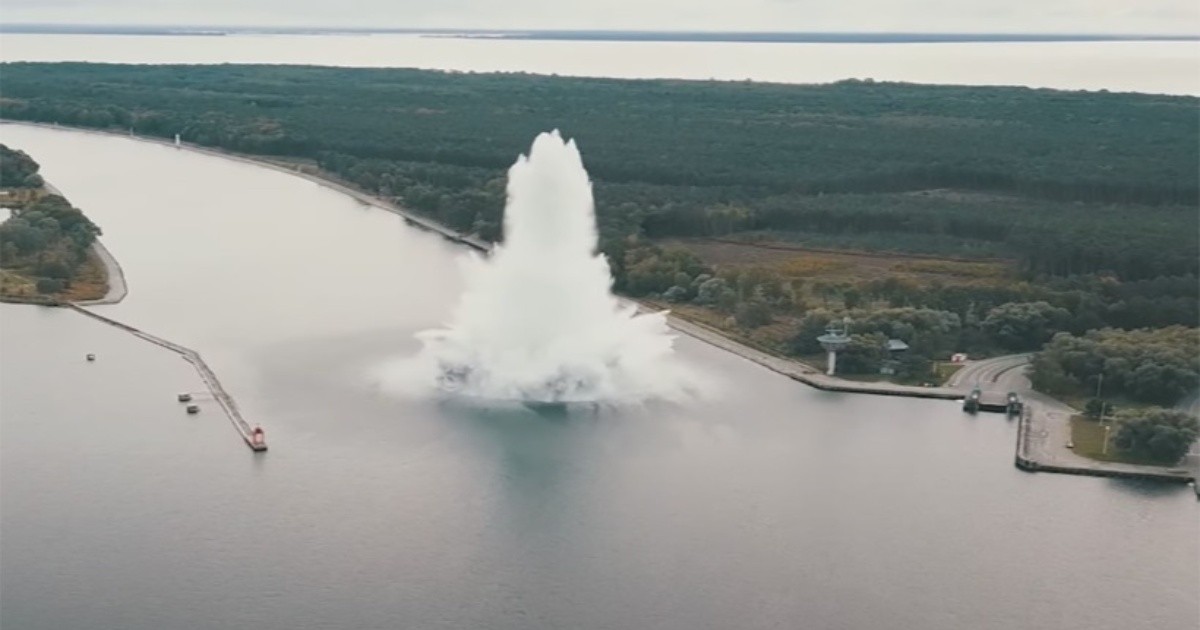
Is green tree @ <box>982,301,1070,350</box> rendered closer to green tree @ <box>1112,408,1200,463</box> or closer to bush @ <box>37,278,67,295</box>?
green tree @ <box>1112,408,1200,463</box>

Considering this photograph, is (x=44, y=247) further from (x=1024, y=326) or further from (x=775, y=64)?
(x=775, y=64)

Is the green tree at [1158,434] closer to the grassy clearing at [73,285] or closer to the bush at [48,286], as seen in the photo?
the grassy clearing at [73,285]

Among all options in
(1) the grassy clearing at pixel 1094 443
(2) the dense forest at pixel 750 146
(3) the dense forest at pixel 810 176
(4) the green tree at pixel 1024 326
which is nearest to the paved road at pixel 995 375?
(4) the green tree at pixel 1024 326

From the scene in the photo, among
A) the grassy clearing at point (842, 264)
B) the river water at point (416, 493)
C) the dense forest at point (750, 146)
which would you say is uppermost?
the dense forest at point (750, 146)

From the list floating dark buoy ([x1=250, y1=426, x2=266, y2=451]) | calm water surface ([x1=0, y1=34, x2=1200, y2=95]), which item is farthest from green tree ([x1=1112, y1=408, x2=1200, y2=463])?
calm water surface ([x1=0, y1=34, x2=1200, y2=95])

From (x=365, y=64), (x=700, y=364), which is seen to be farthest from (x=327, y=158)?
(x=365, y=64)

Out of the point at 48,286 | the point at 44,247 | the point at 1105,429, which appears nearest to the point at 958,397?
the point at 1105,429

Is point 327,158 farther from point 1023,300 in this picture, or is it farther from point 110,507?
point 110,507
